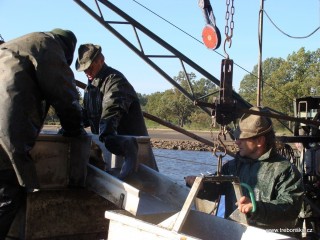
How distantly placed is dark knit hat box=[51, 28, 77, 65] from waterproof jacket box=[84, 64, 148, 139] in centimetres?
63

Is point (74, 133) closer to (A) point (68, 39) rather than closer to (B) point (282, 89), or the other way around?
(A) point (68, 39)

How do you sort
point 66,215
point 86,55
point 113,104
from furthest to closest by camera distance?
point 86,55 < point 113,104 < point 66,215

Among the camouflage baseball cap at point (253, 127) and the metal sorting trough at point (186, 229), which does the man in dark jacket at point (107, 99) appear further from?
the metal sorting trough at point (186, 229)

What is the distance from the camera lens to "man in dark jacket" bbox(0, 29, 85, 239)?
328cm

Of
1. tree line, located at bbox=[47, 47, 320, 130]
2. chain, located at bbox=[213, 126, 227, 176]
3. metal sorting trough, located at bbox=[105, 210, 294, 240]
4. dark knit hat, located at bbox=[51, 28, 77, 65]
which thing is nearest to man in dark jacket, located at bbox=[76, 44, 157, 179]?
dark knit hat, located at bbox=[51, 28, 77, 65]

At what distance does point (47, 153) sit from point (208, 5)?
8.14 feet

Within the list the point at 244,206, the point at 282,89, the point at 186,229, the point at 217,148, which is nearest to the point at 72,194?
the point at 186,229

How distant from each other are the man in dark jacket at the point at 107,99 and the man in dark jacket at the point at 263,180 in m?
0.94

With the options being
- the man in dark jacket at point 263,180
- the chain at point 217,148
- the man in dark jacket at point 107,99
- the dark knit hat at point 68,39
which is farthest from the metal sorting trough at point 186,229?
the dark knit hat at point 68,39

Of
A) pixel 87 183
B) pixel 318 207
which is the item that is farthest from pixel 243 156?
pixel 318 207

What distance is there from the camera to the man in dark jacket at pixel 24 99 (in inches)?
129

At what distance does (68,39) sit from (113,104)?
772 mm

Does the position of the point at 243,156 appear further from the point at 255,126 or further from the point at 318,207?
the point at 318,207

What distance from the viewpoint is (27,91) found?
3346 millimetres
